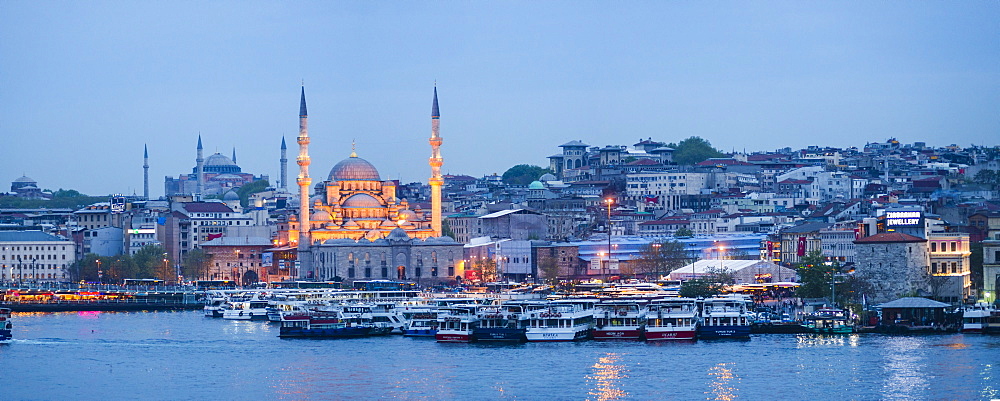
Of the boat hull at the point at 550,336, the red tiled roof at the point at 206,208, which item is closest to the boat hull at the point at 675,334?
the boat hull at the point at 550,336

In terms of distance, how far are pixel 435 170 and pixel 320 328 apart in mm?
35382

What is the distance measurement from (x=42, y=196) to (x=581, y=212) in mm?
68394

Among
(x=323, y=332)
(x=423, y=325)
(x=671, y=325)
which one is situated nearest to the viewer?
(x=671, y=325)

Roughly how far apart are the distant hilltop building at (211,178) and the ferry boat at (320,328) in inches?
3848

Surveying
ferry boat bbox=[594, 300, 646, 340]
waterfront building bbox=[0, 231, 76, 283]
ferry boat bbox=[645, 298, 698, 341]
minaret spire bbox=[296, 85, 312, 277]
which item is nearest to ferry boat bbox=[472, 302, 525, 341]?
ferry boat bbox=[594, 300, 646, 340]

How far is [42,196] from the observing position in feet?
507

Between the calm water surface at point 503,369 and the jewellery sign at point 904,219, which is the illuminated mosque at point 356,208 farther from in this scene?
the calm water surface at point 503,369

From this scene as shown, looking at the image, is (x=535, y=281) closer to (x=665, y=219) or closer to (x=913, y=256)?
(x=665, y=219)

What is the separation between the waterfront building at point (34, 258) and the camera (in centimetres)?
9544

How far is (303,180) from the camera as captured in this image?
8806cm

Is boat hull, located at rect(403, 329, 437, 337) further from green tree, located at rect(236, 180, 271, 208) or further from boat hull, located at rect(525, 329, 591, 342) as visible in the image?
green tree, located at rect(236, 180, 271, 208)

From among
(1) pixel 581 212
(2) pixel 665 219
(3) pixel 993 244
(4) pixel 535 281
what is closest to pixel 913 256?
(3) pixel 993 244

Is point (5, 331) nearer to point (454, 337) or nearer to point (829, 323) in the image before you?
point (454, 337)

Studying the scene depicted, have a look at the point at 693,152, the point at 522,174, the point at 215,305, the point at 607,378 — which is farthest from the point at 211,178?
the point at 607,378
